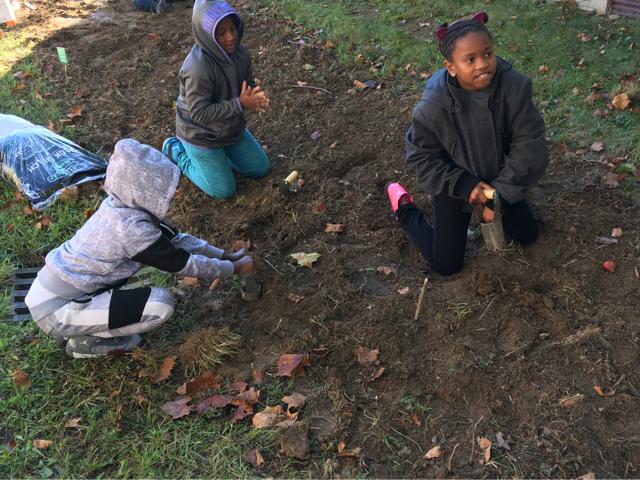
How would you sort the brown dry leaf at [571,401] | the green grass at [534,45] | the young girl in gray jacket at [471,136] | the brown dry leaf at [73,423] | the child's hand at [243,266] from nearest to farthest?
1. the brown dry leaf at [571,401]
2. the brown dry leaf at [73,423]
3. the young girl in gray jacket at [471,136]
4. the child's hand at [243,266]
5. the green grass at [534,45]

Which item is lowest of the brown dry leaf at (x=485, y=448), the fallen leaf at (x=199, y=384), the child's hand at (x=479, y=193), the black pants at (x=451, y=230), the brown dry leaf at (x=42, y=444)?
the brown dry leaf at (x=485, y=448)

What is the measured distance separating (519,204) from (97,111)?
4.14m

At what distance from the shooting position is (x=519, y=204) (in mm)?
3334

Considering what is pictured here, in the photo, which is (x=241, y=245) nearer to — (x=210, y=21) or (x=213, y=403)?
(x=213, y=403)

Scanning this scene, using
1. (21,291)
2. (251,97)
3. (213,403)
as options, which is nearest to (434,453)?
(213,403)

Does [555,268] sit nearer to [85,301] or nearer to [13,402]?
[85,301]

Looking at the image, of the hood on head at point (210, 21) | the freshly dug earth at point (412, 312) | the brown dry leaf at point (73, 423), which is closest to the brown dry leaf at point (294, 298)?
the freshly dug earth at point (412, 312)

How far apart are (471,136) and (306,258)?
1.24 metres

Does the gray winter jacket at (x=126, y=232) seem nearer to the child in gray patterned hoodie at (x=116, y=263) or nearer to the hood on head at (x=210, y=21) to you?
the child in gray patterned hoodie at (x=116, y=263)

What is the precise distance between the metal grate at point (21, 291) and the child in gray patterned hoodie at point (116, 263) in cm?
61

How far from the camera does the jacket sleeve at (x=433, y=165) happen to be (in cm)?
308

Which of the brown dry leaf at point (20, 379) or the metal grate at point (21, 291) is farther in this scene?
the metal grate at point (21, 291)

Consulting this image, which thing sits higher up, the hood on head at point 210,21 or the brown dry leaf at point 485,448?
the hood on head at point 210,21

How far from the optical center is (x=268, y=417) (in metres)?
2.64
